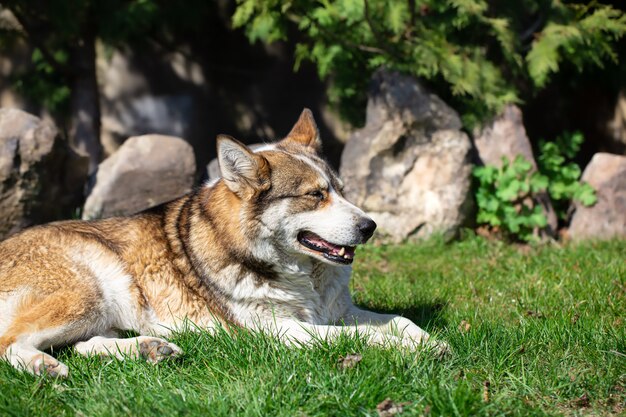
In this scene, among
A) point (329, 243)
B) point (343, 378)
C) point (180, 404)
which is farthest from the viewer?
point (329, 243)

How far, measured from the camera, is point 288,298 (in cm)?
472

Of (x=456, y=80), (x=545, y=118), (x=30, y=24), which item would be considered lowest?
(x=545, y=118)

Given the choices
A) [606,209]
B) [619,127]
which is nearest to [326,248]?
[606,209]

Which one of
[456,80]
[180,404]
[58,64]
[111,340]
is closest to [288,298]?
[111,340]

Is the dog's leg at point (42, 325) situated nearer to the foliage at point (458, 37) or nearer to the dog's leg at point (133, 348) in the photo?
the dog's leg at point (133, 348)

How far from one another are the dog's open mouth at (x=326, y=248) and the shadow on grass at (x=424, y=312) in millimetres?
689

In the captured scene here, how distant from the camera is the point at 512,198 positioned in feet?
25.6

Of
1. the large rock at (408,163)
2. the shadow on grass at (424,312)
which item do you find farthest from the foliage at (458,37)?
the shadow on grass at (424,312)

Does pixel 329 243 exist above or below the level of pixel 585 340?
above

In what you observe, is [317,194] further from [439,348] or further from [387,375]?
[387,375]

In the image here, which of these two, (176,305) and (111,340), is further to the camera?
(176,305)

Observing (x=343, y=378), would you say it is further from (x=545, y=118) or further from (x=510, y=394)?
(x=545, y=118)

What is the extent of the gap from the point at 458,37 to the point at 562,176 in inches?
75.9

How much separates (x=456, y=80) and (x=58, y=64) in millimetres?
5156
